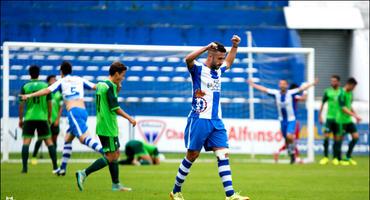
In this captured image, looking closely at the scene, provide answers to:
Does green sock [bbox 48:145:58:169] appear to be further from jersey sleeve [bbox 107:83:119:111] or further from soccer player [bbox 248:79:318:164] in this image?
soccer player [bbox 248:79:318:164]

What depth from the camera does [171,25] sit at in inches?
1433

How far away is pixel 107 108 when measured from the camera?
1457 centimetres

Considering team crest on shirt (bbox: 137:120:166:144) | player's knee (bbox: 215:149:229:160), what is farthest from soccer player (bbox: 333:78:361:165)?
player's knee (bbox: 215:149:229:160)

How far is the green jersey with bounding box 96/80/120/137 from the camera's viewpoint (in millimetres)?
14297

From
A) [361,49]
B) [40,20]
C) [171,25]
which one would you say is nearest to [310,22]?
[361,49]

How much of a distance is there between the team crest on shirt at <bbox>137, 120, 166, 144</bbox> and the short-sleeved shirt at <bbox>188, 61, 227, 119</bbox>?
1454 centimetres

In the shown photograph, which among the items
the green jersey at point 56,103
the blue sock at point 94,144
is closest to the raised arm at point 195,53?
the blue sock at point 94,144

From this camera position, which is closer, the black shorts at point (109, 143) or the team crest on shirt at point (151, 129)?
the black shorts at point (109, 143)

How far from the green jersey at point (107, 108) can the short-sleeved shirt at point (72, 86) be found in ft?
9.88

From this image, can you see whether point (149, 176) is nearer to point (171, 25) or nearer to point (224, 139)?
point (224, 139)

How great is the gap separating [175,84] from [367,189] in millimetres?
11650

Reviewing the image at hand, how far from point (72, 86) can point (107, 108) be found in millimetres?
3424

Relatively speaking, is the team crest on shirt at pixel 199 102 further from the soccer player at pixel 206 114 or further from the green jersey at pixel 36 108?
the green jersey at pixel 36 108

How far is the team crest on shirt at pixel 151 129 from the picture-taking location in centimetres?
2677
